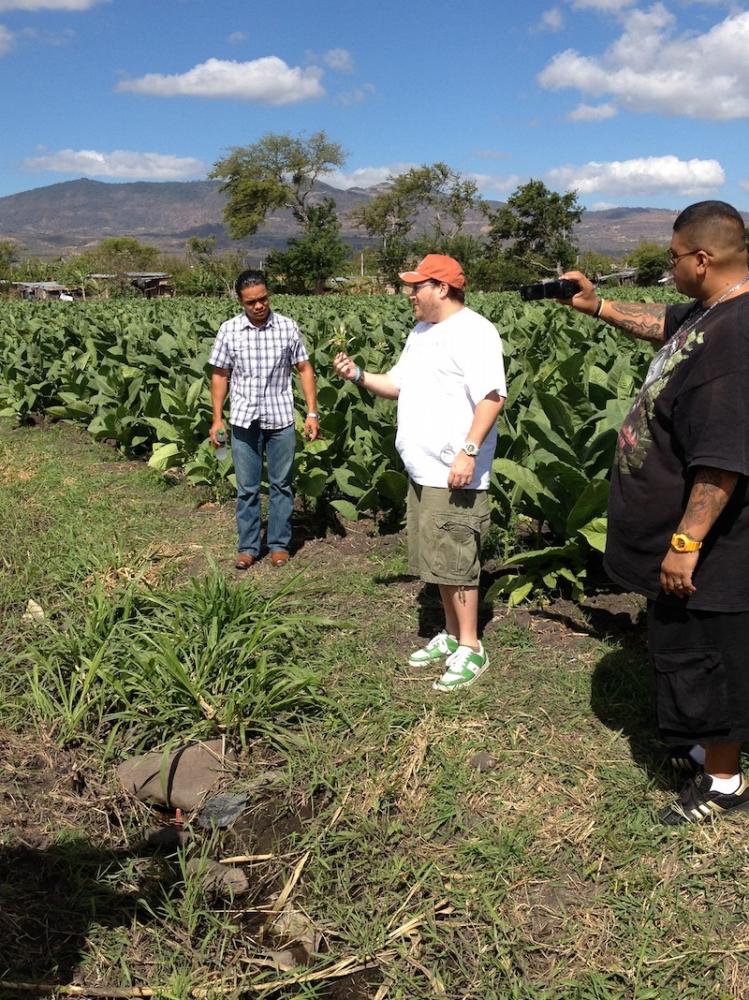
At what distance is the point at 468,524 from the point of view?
11.6 ft

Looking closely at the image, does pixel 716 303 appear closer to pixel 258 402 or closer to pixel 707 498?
pixel 707 498

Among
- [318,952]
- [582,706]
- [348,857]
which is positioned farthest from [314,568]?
[318,952]

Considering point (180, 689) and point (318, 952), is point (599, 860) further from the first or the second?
point (180, 689)

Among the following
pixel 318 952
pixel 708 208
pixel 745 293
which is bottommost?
pixel 318 952

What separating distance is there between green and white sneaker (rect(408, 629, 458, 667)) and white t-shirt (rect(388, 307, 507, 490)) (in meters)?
0.79

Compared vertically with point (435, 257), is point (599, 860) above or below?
below

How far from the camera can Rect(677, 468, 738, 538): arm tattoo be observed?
7.59ft

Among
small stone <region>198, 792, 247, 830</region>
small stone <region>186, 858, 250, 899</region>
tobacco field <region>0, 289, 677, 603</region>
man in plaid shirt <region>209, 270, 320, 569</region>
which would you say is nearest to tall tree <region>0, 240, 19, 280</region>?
tobacco field <region>0, 289, 677, 603</region>

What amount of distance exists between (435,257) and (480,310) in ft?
35.0

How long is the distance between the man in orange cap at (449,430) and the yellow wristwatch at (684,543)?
1.05 m

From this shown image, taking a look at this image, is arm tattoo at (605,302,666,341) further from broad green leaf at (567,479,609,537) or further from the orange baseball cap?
broad green leaf at (567,479,609,537)

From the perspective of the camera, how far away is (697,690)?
8.41 feet

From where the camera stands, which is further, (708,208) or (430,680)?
(430,680)

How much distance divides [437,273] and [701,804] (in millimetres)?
2137
